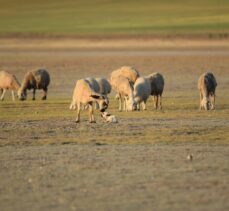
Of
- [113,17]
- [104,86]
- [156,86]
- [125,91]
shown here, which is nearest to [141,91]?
[125,91]

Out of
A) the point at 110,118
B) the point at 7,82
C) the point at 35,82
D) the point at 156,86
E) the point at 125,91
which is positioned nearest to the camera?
the point at 110,118

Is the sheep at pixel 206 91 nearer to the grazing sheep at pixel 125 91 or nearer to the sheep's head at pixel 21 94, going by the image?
the grazing sheep at pixel 125 91

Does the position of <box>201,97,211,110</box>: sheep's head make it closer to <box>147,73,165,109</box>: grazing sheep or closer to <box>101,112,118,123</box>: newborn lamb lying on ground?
<box>147,73,165,109</box>: grazing sheep

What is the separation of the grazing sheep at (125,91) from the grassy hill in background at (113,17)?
52.4 m

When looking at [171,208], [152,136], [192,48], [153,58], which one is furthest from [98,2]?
[171,208]

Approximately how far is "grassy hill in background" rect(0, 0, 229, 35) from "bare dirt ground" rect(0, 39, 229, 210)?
5421 centimetres

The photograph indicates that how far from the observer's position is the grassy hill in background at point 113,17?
86.4 metres

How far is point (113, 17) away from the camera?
339 feet

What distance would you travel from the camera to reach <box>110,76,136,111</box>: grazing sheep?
85.3ft

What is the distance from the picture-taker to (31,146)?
1809cm

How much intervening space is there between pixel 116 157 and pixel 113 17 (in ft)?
287

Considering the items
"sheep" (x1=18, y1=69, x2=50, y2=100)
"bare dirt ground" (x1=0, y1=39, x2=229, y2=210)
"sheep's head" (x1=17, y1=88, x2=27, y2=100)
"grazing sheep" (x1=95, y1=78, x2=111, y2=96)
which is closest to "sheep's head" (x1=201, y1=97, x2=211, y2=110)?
"bare dirt ground" (x1=0, y1=39, x2=229, y2=210)

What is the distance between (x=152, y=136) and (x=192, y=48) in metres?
46.6

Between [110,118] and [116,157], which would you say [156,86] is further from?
[116,157]
